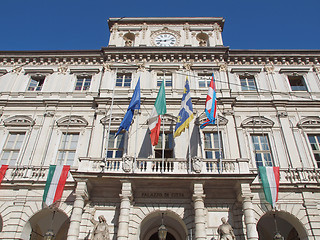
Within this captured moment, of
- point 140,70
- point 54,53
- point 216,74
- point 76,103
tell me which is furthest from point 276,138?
point 54,53

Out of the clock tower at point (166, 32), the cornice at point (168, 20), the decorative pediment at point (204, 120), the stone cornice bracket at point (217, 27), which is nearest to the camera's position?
the decorative pediment at point (204, 120)

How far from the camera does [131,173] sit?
12828mm

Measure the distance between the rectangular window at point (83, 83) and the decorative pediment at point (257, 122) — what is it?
1141 centimetres

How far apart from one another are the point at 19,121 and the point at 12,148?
198 cm

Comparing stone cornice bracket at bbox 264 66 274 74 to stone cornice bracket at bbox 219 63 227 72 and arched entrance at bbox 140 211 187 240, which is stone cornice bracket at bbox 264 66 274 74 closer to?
stone cornice bracket at bbox 219 63 227 72

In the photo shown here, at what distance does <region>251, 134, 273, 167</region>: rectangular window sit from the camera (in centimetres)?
1548

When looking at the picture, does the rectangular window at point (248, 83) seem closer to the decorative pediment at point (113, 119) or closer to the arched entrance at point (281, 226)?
the arched entrance at point (281, 226)

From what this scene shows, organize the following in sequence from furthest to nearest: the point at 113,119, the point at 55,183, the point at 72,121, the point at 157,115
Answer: the point at 72,121 < the point at 113,119 < the point at 157,115 < the point at 55,183

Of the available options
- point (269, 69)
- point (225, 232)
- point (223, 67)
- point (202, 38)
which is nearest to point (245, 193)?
point (225, 232)

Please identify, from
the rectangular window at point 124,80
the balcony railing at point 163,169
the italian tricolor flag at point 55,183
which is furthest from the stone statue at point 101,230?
the rectangular window at point 124,80

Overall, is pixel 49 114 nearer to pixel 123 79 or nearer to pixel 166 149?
pixel 123 79

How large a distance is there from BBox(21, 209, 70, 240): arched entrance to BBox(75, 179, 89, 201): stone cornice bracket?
6.79 ft

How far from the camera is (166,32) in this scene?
75.0 feet

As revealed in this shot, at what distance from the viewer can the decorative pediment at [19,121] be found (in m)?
17.0
